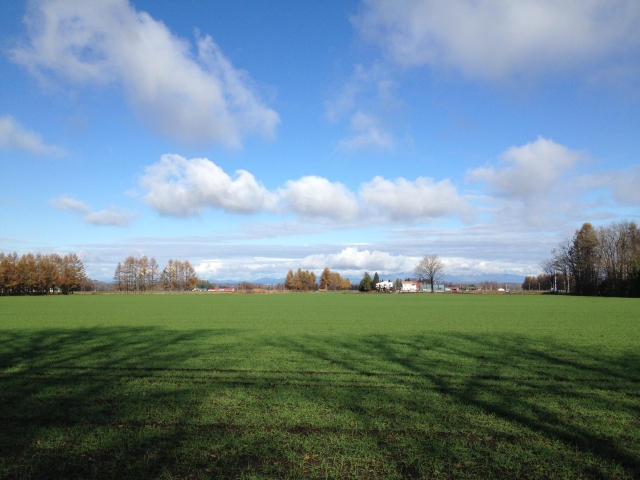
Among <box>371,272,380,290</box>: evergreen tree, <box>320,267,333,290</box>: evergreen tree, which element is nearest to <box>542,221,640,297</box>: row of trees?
<box>371,272,380,290</box>: evergreen tree

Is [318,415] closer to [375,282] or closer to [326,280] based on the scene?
[375,282]

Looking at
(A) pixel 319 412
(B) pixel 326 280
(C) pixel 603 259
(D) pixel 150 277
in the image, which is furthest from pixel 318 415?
(B) pixel 326 280

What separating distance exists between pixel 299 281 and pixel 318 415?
557ft

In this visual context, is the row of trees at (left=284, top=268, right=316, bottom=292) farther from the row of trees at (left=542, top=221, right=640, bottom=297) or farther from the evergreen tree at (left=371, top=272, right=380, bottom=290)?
the row of trees at (left=542, top=221, right=640, bottom=297)

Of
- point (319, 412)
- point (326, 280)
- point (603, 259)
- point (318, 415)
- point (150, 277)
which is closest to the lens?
point (318, 415)

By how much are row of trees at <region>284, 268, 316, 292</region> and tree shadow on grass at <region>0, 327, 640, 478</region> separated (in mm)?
160896

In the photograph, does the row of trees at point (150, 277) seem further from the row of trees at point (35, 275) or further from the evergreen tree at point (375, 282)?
the evergreen tree at point (375, 282)

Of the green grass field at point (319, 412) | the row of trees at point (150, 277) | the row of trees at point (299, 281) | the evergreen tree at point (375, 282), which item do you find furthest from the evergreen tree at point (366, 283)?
the green grass field at point (319, 412)

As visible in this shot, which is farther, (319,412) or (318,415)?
(319,412)

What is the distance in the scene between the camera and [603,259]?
94.1 metres

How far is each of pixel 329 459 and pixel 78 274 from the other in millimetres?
138396

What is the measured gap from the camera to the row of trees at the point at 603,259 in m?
90.4

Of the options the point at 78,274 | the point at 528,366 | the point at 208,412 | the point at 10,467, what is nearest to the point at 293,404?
the point at 208,412

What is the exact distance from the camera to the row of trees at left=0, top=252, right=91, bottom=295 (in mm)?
103931
